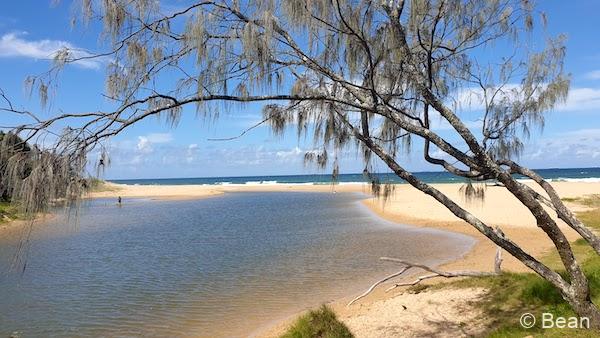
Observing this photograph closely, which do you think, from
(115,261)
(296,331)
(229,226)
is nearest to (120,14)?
(296,331)

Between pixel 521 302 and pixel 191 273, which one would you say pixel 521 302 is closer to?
pixel 521 302

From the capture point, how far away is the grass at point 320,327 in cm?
751

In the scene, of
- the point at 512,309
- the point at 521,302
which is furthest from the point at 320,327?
the point at 521,302

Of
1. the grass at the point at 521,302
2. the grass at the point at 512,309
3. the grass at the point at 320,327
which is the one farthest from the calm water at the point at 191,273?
the grass at the point at 521,302

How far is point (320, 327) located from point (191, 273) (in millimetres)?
8856

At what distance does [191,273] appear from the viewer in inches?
616

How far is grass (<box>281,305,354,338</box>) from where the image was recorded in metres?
7.51

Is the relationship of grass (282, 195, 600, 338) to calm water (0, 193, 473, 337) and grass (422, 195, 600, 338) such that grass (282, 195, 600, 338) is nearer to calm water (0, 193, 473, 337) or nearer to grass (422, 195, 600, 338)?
grass (422, 195, 600, 338)

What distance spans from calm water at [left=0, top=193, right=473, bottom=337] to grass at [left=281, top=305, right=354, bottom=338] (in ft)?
7.51

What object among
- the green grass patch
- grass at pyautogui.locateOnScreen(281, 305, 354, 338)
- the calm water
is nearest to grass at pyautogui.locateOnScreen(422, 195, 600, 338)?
the green grass patch

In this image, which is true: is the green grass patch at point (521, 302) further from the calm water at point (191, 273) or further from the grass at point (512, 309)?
the calm water at point (191, 273)

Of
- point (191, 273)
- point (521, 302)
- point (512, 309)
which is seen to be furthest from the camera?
point (191, 273)

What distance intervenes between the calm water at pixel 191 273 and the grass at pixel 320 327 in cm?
229

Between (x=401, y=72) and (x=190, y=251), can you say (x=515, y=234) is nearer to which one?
(x=190, y=251)
